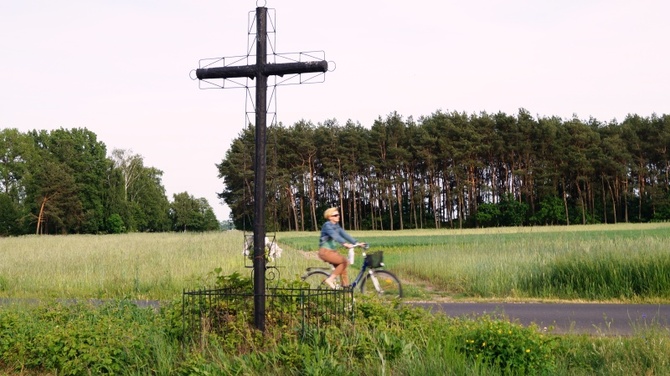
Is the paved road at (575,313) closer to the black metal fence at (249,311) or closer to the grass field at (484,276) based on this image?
the grass field at (484,276)

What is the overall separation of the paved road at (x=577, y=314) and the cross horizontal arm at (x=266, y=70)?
13.3 ft

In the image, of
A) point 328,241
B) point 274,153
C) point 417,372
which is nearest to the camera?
point 417,372

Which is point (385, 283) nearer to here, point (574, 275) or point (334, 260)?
point (334, 260)

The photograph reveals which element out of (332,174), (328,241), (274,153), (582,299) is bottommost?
(582,299)

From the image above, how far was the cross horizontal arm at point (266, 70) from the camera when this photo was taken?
7818 millimetres

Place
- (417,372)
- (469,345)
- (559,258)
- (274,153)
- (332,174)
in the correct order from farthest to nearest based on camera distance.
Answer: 1. (332,174)
2. (559,258)
3. (274,153)
4. (469,345)
5. (417,372)

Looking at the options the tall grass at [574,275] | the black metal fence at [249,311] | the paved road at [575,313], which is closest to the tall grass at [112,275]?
the paved road at [575,313]

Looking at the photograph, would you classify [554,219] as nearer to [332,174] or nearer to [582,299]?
[332,174]

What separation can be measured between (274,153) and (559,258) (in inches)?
385

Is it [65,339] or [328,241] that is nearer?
[65,339]

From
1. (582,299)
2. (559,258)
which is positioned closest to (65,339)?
(582,299)

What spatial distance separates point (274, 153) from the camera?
8.45 meters

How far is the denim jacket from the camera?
12797 mm

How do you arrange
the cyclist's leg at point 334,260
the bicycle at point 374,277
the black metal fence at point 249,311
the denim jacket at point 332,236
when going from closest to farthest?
1. the black metal fence at point 249,311
2. the denim jacket at point 332,236
3. the cyclist's leg at point 334,260
4. the bicycle at point 374,277
